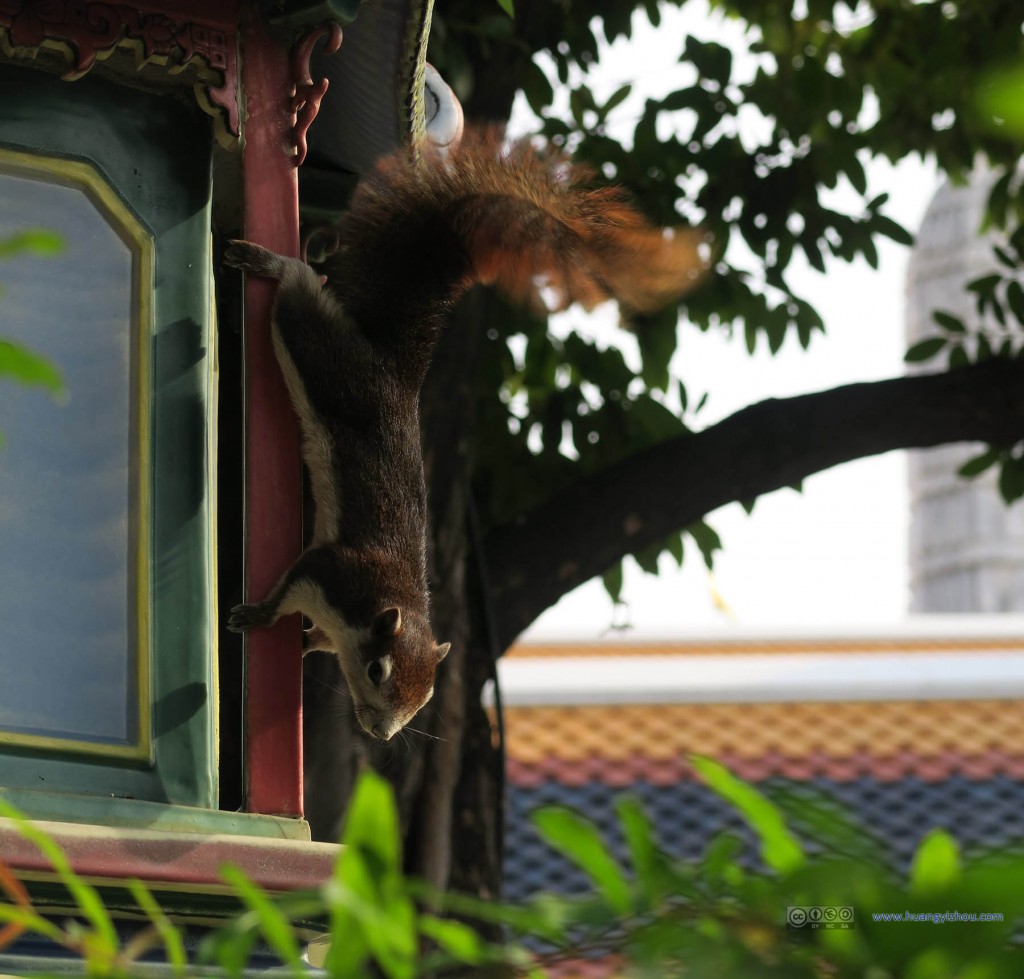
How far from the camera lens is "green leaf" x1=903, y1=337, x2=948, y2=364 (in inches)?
208

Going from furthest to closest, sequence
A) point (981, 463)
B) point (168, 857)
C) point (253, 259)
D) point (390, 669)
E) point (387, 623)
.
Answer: point (981, 463), point (390, 669), point (387, 623), point (253, 259), point (168, 857)

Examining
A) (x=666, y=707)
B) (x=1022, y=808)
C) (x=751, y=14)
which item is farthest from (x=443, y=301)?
(x=1022, y=808)

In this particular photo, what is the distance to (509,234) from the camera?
9.41 feet

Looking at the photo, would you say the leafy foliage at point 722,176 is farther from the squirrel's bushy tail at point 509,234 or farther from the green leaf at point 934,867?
the green leaf at point 934,867

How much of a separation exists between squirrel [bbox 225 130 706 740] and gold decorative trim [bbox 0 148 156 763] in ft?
0.53

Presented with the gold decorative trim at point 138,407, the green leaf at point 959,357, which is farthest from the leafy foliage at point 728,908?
the green leaf at point 959,357

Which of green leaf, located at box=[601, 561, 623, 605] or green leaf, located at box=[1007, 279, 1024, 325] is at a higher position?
green leaf, located at box=[1007, 279, 1024, 325]

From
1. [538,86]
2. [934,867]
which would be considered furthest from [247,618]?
[538,86]

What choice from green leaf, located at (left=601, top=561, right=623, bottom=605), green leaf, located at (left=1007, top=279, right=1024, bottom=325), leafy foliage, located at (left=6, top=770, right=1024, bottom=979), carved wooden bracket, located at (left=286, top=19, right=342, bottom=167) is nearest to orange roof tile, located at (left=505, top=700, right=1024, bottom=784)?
green leaf, located at (left=601, top=561, right=623, bottom=605)

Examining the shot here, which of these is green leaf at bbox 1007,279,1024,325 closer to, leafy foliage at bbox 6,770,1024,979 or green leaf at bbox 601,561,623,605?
green leaf at bbox 601,561,623,605

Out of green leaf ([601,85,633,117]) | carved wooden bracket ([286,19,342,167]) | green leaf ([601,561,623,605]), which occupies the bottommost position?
green leaf ([601,561,623,605])

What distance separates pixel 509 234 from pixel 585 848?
2192mm

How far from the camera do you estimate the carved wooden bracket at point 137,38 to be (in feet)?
8.37

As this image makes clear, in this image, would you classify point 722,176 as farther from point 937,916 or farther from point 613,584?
point 937,916
